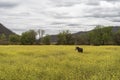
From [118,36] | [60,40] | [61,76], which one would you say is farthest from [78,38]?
[61,76]

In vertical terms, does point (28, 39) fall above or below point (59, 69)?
above

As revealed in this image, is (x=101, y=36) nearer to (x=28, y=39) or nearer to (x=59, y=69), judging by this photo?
(x=28, y=39)

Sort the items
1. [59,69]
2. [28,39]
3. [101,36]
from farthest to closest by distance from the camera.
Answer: [28,39], [101,36], [59,69]

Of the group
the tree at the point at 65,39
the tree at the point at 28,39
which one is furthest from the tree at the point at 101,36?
the tree at the point at 28,39

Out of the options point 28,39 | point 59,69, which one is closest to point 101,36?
point 28,39

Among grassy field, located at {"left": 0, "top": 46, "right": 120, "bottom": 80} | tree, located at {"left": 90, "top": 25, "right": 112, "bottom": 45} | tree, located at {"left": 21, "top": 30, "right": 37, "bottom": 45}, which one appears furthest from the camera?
tree, located at {"left": 21, "top": 30, "right": 37, "bottom": 45}

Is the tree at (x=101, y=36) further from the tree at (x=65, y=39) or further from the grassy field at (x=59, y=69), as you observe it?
the grassy field at (x=59, y=69)

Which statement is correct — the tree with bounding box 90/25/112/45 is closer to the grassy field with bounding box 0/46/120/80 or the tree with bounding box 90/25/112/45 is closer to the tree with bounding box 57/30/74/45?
the tree with bounding box 57/30/74/45

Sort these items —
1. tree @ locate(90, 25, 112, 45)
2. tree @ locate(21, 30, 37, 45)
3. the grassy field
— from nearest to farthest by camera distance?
the grassy field
tree @ locate(90, 25, 112, 45)
tree @ locate(21, 30, 37, 45)

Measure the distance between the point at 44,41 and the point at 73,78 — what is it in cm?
11557

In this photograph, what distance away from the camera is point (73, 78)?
1135cm

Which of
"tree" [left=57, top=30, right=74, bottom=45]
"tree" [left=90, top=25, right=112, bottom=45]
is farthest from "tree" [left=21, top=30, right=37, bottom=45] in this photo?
"tree" [left=90, top=25, right=112, bottom=45]

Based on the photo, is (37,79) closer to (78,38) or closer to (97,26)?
(97,26)

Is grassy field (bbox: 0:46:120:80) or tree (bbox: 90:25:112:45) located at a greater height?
tree (bbox: 90:25:112:45)
